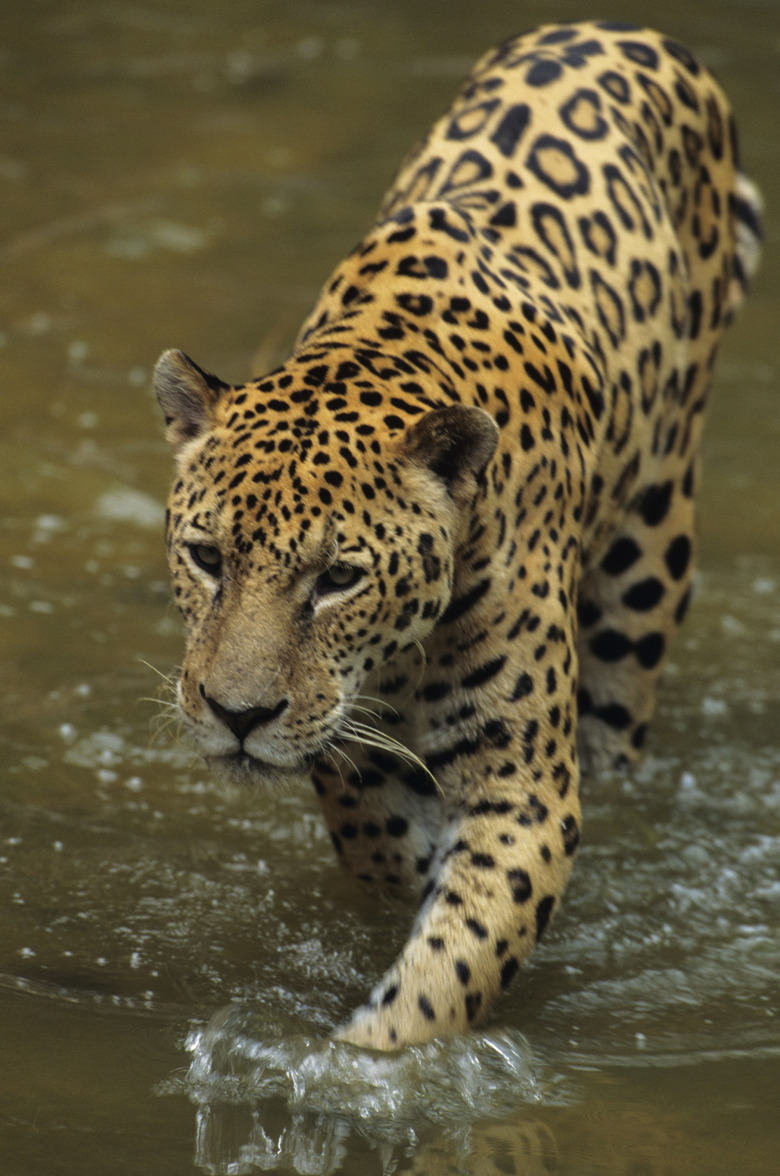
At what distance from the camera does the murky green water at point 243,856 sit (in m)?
4.71

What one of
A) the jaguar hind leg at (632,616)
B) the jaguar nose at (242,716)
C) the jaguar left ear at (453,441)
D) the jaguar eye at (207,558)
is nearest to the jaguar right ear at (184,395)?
the jaguar eye at (207,558)

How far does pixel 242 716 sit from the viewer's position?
4344mm

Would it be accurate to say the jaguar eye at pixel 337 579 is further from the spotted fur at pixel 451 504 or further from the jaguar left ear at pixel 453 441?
the jaguar left ear at pixel 453 441

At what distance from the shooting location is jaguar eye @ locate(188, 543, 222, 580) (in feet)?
14.7

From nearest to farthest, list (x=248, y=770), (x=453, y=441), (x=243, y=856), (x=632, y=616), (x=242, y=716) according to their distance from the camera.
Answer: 1. (x=242, y=716)
2. (x=248, y=770)
3. (x=453, y=441)
4. (x=243, y=856)
5. (x=632, y=616)

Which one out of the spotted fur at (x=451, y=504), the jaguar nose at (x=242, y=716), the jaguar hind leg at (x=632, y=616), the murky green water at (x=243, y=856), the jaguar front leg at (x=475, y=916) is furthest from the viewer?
the jaguar hind leg at (x=632, y=616)

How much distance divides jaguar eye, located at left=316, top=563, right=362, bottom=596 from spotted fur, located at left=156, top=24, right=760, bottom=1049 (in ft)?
0.04

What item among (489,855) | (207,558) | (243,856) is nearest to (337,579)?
(207,558)

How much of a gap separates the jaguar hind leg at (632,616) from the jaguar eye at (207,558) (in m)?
2.96

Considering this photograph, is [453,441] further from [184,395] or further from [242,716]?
[242,716]

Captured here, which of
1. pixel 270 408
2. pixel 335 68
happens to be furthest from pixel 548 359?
pixel 335 68

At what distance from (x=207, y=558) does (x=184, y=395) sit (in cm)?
54

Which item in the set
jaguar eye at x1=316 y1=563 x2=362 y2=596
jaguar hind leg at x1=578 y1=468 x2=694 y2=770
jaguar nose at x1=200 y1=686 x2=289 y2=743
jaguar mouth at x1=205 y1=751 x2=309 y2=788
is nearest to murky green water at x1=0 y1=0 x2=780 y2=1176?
jaguar hind leg at x1=578 y1=468 x2=694 y2=770

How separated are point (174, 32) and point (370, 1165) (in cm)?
1489
